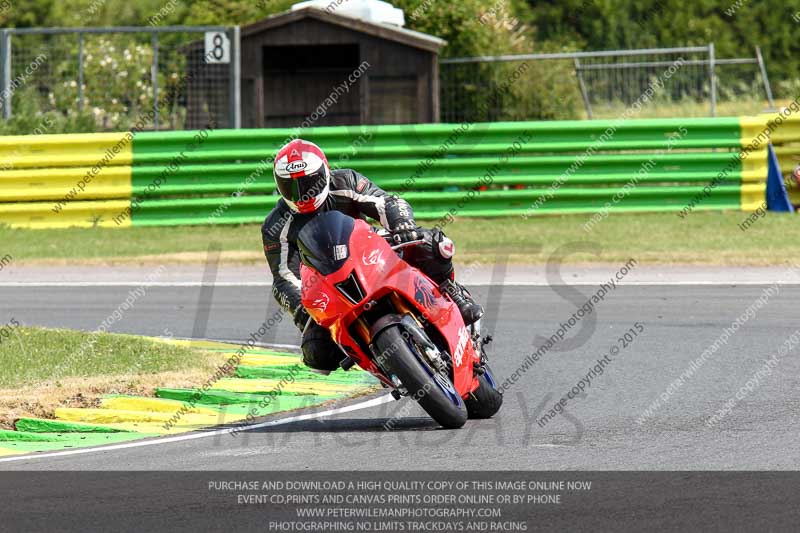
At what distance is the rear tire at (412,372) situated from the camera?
7.32 metres

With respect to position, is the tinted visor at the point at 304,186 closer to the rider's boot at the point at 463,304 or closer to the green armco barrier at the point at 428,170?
the rider's boot at the point at 463,304

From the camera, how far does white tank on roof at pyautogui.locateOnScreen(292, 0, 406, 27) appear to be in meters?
26.1

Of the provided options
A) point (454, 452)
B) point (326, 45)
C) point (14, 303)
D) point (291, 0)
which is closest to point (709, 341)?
point (454, 452)

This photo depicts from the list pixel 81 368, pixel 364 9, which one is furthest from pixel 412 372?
pixel 364 9

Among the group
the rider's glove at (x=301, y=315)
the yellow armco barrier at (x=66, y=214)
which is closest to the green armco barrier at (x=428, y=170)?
the yellow armco barrier at (x=66, y=214)

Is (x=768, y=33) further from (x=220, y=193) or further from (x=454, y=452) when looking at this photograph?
(x=454, y=452)

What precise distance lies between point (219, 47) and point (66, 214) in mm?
3924

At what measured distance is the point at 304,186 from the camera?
25.7ft

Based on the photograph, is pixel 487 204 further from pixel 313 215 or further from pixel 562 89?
pixel 313 215

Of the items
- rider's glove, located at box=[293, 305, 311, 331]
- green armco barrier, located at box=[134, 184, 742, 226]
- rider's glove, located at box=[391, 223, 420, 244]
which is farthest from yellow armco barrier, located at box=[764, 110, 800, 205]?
rider's glove, located at box=[293, 305, 311, 331]

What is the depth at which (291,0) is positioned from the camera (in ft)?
106

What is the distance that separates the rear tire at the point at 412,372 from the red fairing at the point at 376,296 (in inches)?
8.4
